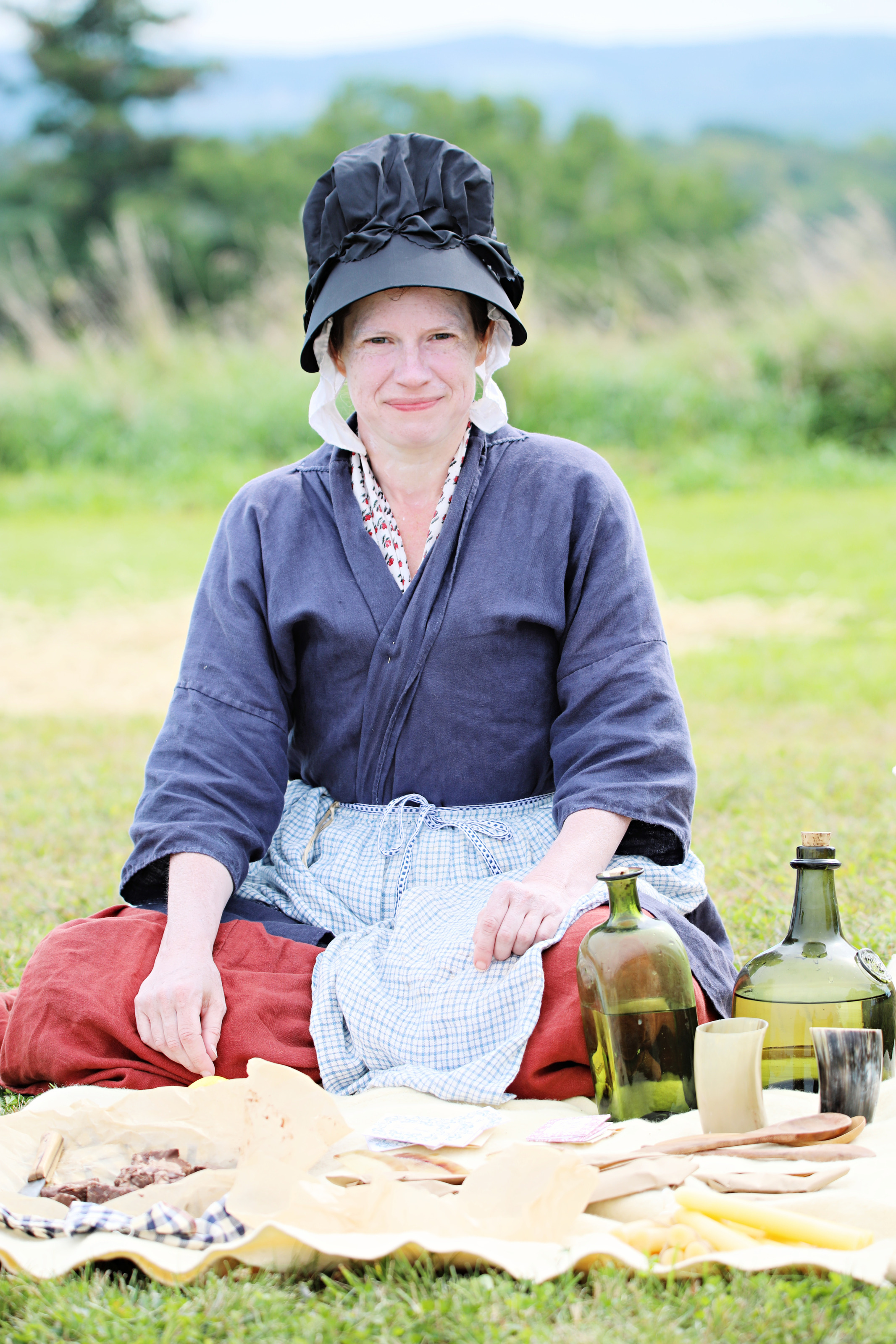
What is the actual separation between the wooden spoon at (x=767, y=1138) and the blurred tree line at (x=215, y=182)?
87.0 feet

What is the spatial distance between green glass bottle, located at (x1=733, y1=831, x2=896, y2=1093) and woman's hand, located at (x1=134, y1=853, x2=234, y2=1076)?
3.07 ft

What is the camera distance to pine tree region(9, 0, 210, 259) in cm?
3269

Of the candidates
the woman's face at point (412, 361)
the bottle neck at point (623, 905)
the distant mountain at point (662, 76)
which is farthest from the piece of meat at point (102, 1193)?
the distant mountain at point (662, 76)

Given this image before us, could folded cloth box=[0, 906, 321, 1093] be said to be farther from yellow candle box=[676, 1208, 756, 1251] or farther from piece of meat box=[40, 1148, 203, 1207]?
yellow candle box=[676, 1208, 756, 1251]

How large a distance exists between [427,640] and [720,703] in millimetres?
3611

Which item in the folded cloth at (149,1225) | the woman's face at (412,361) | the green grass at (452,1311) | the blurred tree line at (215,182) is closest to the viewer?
the green grass at (452,1311)

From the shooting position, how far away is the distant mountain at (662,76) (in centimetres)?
12619

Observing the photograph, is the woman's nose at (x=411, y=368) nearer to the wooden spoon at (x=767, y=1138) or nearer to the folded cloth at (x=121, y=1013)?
the folded cloth at (x=121, y=1013)

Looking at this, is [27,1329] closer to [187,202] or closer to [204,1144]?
[204,1144]

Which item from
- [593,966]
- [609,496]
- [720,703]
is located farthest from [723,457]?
[593,966]

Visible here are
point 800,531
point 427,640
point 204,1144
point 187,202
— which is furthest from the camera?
point 187,202

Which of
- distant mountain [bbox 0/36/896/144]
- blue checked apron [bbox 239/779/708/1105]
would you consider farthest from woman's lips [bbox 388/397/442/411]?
distant mountain [bbox 0/36/896/144]

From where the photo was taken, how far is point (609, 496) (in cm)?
295

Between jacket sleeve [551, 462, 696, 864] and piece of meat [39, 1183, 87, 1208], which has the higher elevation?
jacket sleeve [551, 462, 696, 864]
